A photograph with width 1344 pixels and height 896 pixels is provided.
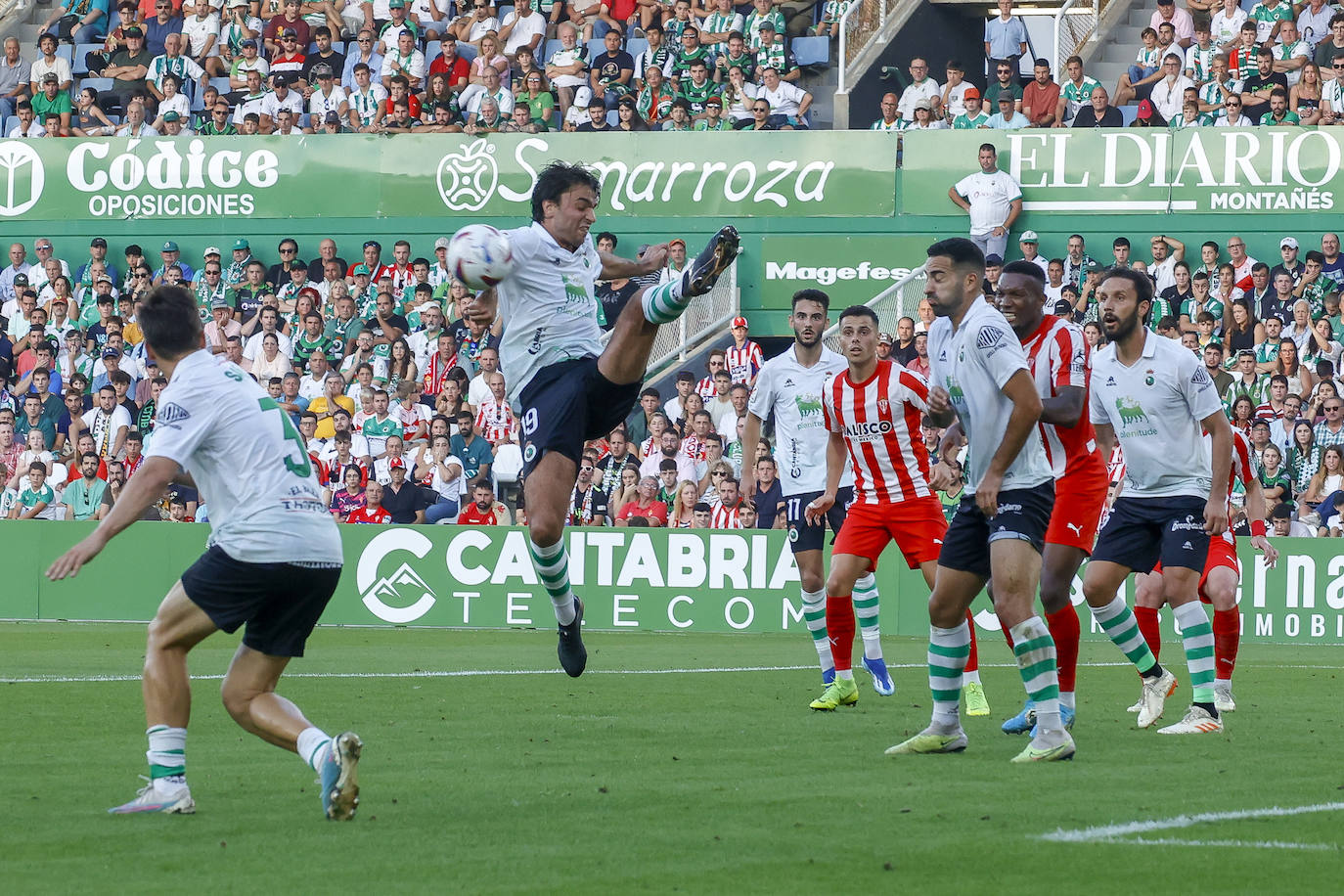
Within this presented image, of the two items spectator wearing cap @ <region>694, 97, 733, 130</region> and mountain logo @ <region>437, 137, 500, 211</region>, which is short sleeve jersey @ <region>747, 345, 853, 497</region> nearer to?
spectator wearing cap @ <region>694, 97, 733, 130</region>

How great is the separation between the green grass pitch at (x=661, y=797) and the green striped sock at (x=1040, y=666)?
0.98 feet

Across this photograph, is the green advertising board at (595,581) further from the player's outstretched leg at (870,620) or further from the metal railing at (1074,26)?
the metal railing at (1074,26)

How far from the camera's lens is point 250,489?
682 centimetres

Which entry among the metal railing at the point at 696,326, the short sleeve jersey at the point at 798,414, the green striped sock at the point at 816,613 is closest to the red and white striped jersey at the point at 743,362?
the metal railing at the point at 696,326

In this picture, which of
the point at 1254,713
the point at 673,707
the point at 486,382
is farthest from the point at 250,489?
the point at 486,382

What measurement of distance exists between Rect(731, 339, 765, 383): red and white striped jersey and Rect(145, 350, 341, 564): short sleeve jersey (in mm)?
16786

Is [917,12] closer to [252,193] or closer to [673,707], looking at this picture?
[252,193]

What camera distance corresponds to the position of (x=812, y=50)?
2770cm

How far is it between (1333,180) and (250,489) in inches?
773

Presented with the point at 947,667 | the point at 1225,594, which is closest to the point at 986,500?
the point at 947,667

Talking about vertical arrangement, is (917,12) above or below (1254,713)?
above

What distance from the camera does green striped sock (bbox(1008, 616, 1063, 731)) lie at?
8477mm

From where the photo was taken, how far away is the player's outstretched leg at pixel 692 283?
9391 millimetres

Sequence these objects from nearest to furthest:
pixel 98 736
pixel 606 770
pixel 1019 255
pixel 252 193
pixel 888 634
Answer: pixel 606 770, pixel 98 736, pixel 888 634, pixel 1019 255, pixel 252 193
